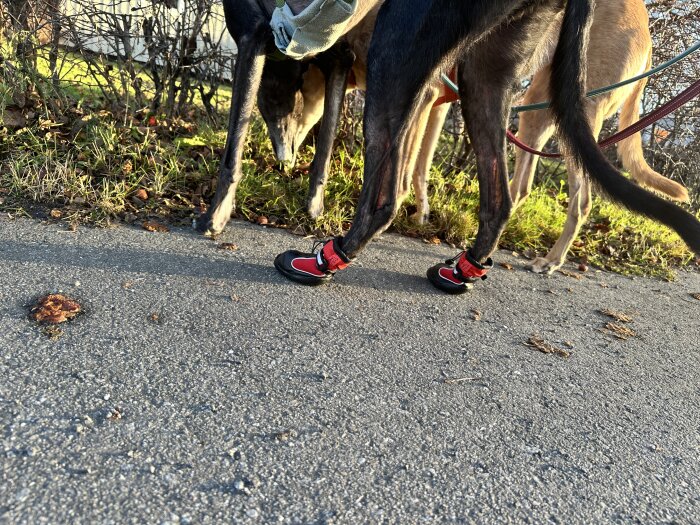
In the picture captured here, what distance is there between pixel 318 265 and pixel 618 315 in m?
1.80

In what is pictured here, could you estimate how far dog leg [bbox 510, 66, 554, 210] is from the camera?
360 cm

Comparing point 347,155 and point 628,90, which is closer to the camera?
point 628,90

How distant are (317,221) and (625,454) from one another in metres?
2.29

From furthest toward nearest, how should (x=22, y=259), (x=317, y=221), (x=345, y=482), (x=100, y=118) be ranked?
1. (x=100, y=118)
2. (x=317, y=221)
3. (x=22, y=259)
4. (x=345, y=482)

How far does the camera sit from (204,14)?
4.02 metres

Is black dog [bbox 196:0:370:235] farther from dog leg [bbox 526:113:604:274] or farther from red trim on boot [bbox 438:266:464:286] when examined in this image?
dog leg [bbox 526:113:604:274]

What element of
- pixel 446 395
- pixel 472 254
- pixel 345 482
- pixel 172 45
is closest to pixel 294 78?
pixel 172 45

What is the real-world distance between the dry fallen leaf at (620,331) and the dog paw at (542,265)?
76 cm

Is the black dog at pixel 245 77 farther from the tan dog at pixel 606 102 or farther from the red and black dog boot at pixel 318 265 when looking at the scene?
the tan dog at pixel 606 102

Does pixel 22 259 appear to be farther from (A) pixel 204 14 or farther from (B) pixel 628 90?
(B) pixel 628 90

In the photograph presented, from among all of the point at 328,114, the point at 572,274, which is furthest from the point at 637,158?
the point at 328,114

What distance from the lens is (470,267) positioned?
113 inches

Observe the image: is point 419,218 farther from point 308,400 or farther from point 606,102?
point 308,400

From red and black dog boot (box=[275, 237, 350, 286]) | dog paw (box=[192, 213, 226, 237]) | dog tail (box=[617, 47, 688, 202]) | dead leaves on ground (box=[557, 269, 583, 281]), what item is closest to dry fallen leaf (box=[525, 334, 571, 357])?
red and black dog boot (box=[275, 237, 350, 286])
